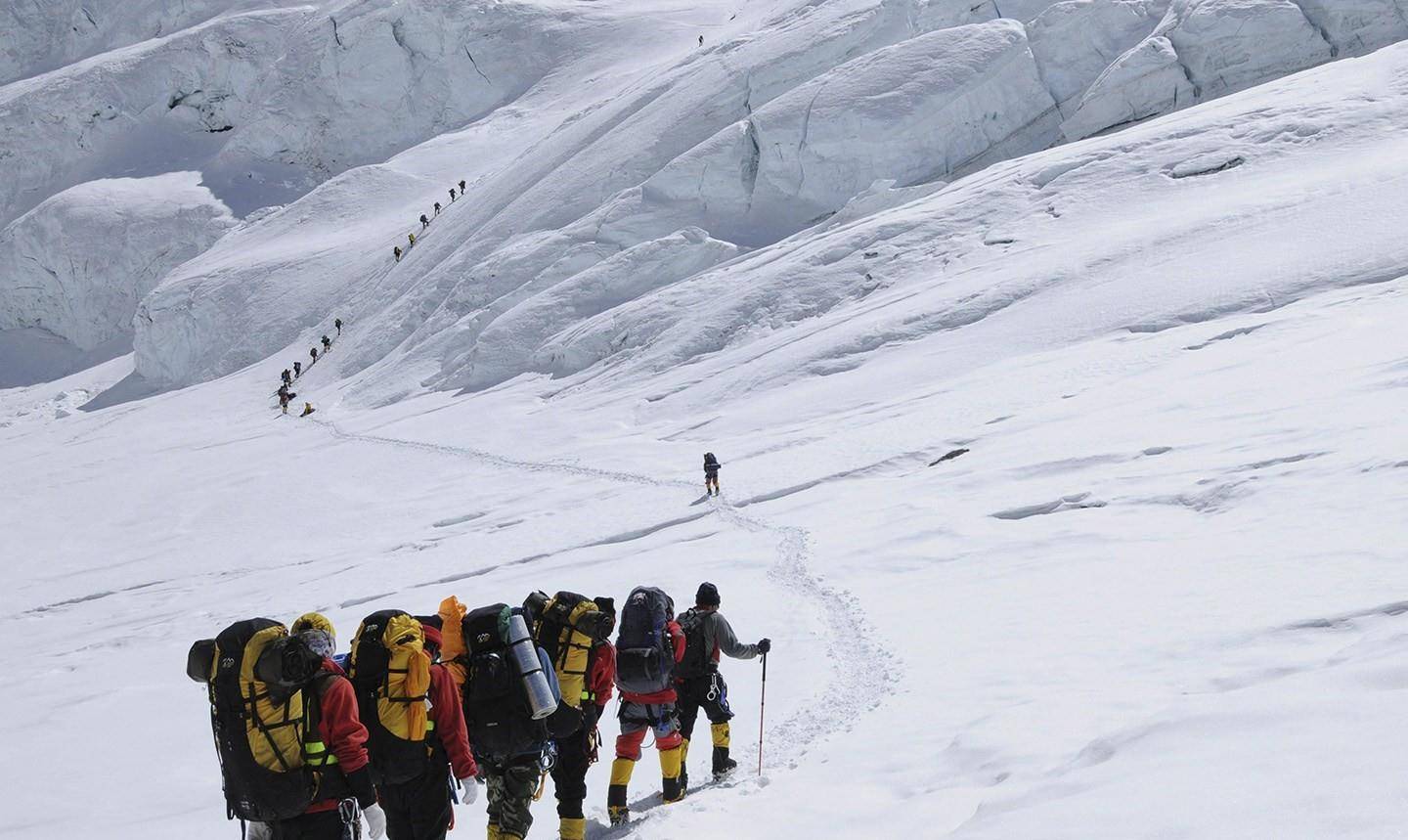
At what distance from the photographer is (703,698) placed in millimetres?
8609

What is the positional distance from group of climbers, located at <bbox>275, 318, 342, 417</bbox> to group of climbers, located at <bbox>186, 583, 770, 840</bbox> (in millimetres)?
39780

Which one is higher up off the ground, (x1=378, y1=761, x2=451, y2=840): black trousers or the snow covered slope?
the snow covered slope

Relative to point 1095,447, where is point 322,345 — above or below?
above

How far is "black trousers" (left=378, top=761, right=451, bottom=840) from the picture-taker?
646 centimetres

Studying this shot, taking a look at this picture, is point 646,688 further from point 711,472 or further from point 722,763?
point 711,472

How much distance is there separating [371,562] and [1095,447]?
546 inches

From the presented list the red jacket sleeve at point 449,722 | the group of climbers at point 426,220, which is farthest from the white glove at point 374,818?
the group of climbers at point 426,220

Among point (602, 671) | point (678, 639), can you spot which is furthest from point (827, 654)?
point (602, 671)

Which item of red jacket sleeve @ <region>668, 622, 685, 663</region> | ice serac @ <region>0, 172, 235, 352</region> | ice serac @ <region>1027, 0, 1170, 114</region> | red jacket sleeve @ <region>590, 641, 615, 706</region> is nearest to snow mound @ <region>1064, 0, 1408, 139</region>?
ice serac @ <region>1027, 0, 1170, 114</region>

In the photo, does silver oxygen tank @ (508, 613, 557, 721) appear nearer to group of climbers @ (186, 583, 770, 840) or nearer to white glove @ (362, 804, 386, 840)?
group of climbers @ (186, 583, 770, 840)

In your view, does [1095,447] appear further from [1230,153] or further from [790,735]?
[1230,153]

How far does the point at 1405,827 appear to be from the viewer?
3.71 metres

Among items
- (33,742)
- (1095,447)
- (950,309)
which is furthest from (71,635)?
(950,309)

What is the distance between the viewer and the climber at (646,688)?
806 cm
